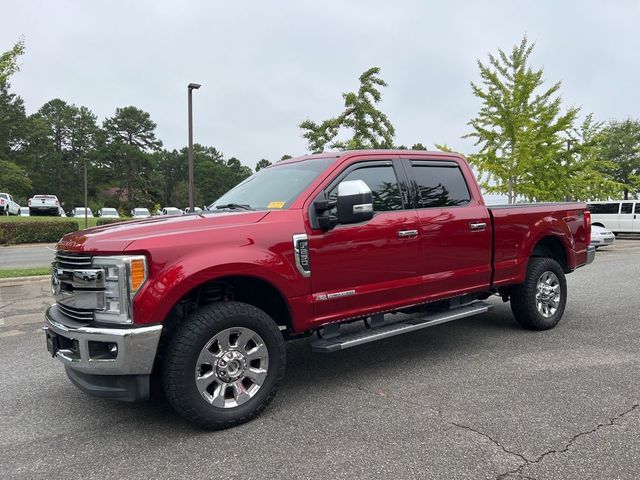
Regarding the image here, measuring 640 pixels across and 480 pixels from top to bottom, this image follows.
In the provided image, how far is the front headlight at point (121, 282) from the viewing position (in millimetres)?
3092

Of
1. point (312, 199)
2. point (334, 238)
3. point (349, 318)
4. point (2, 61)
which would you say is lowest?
point (349, 318)

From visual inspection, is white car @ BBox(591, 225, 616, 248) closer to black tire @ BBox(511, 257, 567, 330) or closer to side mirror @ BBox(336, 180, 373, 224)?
black tire @ BBox(511, 257, 567, 330)

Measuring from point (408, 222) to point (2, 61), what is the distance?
46.4 ft

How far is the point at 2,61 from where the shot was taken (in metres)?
13.7

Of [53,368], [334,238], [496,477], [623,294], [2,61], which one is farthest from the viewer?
[2,61]

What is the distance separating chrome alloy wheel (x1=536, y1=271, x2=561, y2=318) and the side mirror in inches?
117

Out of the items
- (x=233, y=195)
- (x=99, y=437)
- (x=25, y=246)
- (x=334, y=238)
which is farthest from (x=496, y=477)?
(x=25, y=246)

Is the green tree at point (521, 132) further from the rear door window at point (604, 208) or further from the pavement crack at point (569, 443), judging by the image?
the pavement crack at point (569, 443)

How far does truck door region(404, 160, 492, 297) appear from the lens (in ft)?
15.0

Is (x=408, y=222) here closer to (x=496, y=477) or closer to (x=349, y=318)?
(x=349, y=318)

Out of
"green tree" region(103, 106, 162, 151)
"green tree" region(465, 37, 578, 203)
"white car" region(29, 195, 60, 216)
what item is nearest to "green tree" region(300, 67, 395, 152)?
"green tree" region(465, 37, 578, 203)

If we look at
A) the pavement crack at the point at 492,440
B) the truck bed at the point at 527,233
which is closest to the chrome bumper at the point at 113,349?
the pavement crack at the point at 492,440

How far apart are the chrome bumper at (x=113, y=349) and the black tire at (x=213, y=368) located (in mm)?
161

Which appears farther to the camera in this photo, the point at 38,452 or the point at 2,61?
the point at 2,61
